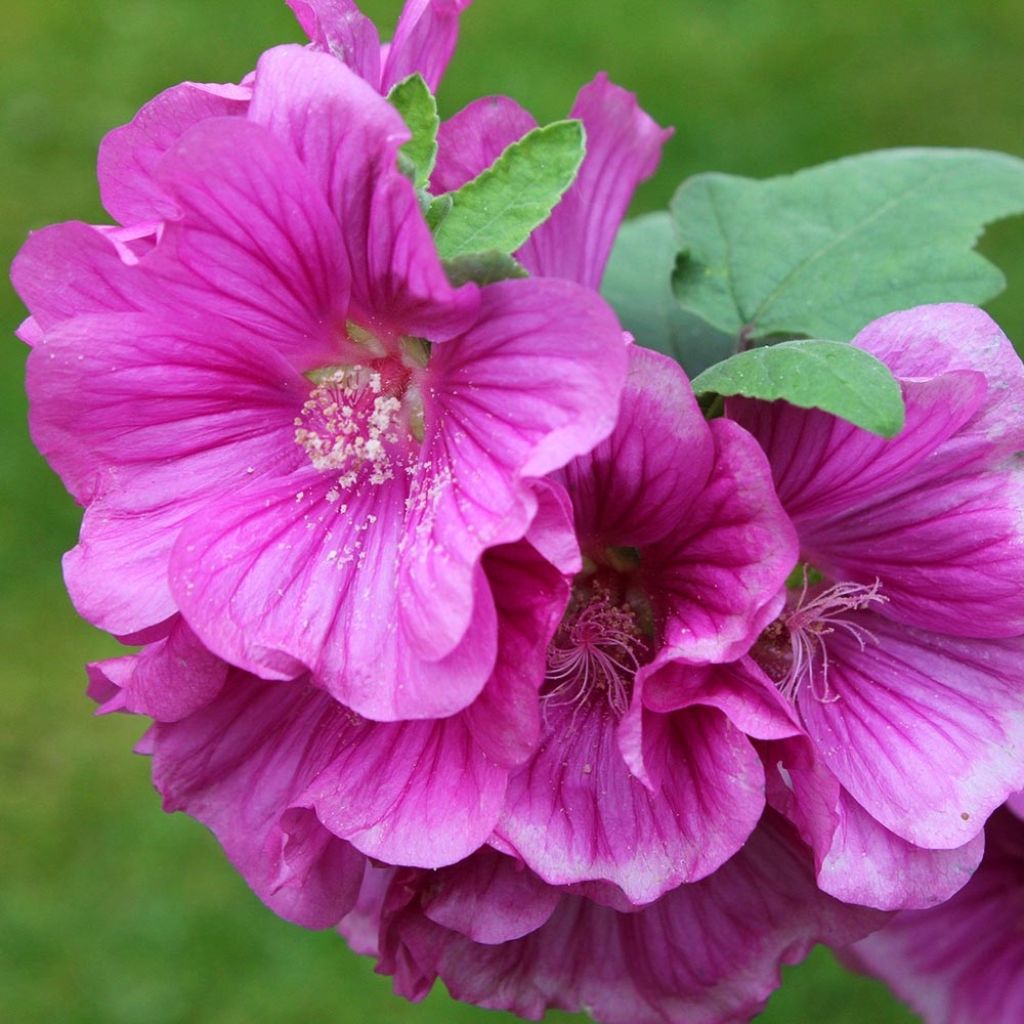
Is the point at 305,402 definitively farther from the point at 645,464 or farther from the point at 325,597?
the point at 645,464

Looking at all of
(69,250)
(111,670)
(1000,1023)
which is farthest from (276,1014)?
(69,250)

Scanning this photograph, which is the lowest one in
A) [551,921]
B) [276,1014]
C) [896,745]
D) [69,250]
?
[276,1014]

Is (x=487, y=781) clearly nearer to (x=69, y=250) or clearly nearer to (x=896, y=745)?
(x=896, y=745)

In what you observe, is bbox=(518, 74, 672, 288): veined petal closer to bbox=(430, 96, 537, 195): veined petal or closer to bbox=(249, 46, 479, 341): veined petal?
bbox=(430, 96, 537, 195): veined petal

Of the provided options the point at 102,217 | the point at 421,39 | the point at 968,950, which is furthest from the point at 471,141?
the point at 102,217

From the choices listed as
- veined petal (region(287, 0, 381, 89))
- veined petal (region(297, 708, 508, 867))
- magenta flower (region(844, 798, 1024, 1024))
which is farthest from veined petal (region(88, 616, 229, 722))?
magenta flower (region(844, 798, 1024, 1024))

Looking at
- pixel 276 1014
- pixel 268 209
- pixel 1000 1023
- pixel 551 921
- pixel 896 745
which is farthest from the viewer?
pixel 276 1014

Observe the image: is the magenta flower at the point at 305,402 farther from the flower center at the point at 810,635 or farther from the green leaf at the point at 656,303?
the green leaf at the point at 656,303
